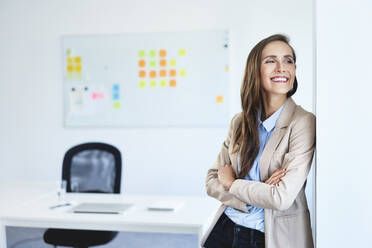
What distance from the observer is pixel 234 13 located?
3.88 metres

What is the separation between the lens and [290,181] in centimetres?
132

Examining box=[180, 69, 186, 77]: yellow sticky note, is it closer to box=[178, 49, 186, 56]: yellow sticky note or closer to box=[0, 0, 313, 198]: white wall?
box=[178, 49, 186, 56]: yellow sticky note

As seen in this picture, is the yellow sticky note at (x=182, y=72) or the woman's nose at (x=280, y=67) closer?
the woman's nose at (x=280, y=67)

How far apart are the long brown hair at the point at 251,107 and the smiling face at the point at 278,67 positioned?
23 mm

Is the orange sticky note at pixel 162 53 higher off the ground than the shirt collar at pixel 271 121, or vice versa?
the orange sticky note at pixel 162 53

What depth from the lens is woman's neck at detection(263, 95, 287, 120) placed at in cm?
154

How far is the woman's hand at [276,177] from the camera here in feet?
4.44

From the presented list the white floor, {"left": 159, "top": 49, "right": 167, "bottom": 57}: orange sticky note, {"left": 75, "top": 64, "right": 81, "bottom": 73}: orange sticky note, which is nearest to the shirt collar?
the white floor

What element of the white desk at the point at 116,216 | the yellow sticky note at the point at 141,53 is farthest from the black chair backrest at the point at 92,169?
the yellow sticky note at the point at 141,53

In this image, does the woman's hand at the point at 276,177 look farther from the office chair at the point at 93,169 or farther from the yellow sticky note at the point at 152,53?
the yellow sticky note at the point at 152,53

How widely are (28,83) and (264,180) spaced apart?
3.65m

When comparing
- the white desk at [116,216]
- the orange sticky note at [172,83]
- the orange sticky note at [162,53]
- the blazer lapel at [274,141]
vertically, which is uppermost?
the orange sticky note at [162,53]
